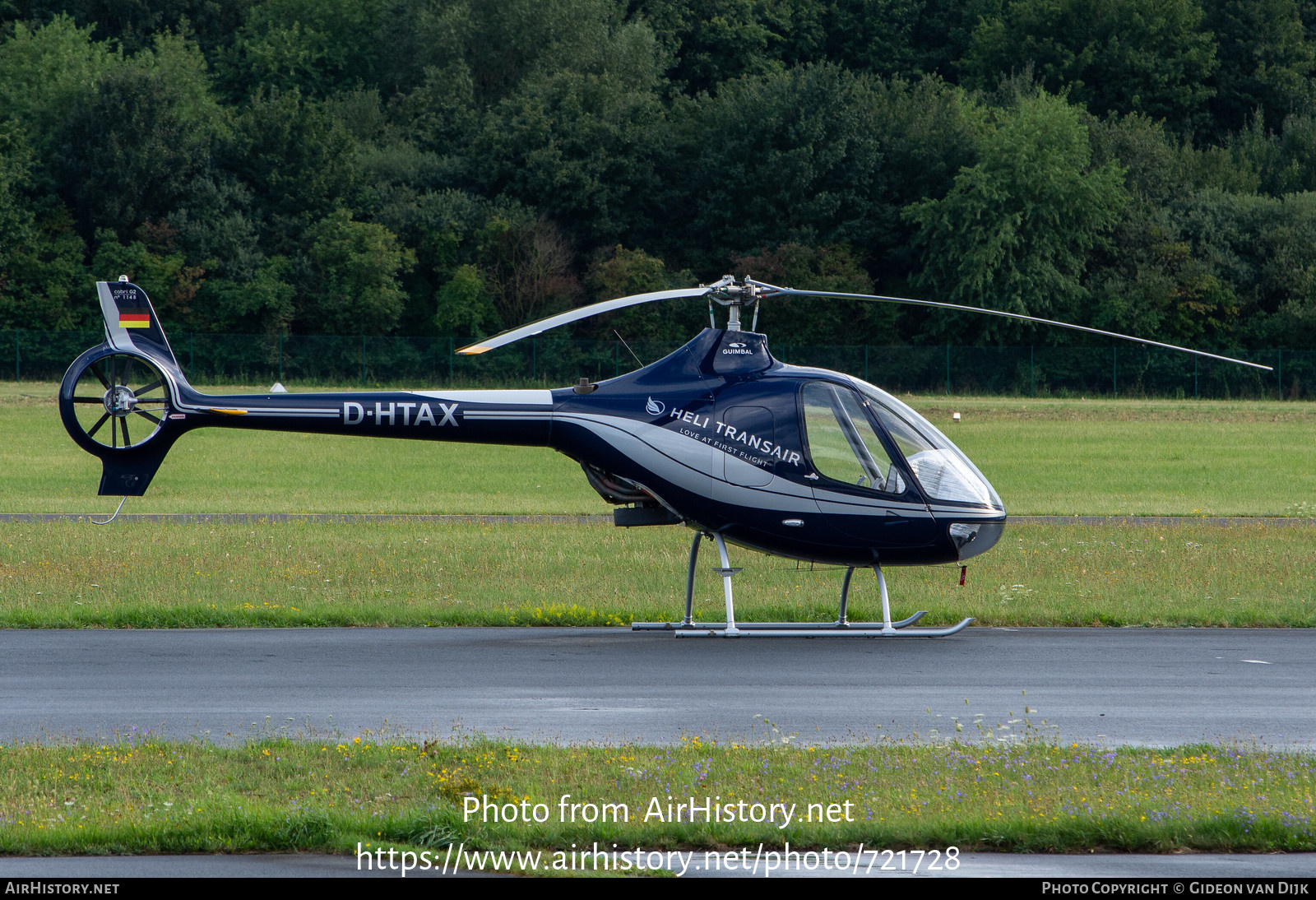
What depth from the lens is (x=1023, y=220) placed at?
2516 inches

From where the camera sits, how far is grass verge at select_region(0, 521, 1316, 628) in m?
14.1

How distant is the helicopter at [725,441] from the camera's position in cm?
1294

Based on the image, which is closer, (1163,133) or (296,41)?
(1163,133)

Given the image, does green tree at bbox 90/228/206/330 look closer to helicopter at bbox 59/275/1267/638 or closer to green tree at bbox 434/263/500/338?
green tree at bbox 434/263/500/338

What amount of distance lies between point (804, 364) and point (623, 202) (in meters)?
13.4

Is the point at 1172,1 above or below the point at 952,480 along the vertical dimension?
above

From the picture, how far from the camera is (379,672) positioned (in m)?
11.5

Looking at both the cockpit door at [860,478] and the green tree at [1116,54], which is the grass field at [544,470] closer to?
the cockpit door at [860,478]

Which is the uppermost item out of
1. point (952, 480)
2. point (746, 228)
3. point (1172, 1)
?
point (1172, 1)

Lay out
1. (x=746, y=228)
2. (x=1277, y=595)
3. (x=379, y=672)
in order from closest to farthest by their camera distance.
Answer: (x=379, y=672), (x=1277, y=595), (x=746, y=228)

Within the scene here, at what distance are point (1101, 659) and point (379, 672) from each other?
6193 millimetres

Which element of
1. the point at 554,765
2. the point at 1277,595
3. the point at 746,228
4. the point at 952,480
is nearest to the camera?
the point at 554,765

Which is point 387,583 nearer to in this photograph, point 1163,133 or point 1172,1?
point 1163,133

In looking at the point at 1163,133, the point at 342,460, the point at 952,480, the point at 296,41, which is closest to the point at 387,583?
the point at 952,480
